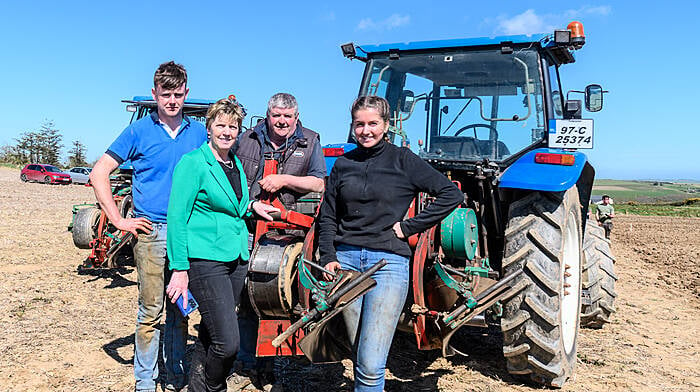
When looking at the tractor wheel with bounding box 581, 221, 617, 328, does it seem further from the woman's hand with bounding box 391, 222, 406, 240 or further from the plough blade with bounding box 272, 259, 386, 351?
the plough blade with bounding box 272, 259, 386, 351

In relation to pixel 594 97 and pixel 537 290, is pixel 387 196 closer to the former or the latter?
pixel 537 290

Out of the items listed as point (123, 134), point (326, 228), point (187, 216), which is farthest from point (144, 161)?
point (326, 228)

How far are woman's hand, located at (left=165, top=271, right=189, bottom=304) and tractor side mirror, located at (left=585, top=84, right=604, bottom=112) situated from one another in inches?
143

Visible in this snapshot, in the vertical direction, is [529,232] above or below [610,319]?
above

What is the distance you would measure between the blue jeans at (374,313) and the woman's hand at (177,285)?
33.1 inches

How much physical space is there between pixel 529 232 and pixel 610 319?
3.20m

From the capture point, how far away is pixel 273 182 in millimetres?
3461

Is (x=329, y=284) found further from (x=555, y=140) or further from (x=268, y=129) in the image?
(x=555, y=140)

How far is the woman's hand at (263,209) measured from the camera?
10.8 feet

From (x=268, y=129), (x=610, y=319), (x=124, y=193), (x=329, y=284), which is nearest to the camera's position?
(x=329, y=284)

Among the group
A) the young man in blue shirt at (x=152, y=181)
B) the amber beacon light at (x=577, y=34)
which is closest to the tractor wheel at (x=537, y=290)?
the amber beacon light at (x=577, y=34)

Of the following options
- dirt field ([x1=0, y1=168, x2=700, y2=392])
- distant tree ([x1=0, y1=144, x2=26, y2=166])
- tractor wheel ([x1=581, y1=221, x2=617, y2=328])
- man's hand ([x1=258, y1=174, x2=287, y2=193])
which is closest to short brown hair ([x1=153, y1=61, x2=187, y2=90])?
man's hand ([x1=258, y1=174, x2=287, y2=193])

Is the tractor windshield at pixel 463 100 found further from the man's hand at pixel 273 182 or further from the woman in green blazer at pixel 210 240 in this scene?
the woman in green blazer at pixel 210 240

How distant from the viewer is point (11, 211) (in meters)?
14.8
